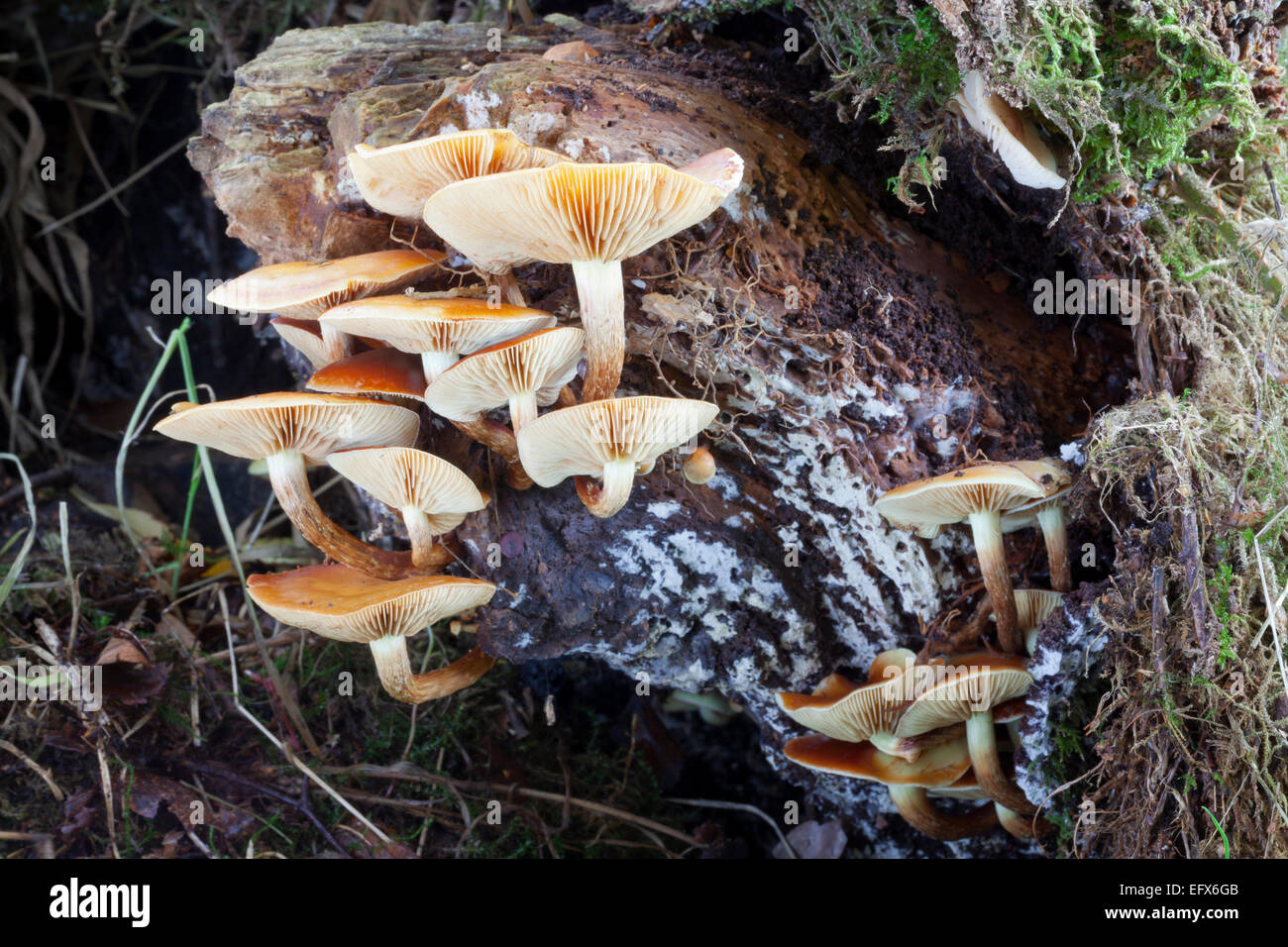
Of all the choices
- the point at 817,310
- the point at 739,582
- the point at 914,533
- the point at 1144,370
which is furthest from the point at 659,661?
the point at 1144,370

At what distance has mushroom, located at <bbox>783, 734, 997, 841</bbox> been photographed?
2.43 meters

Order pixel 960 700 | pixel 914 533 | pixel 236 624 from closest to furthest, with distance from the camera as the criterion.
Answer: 1. pixel 960 700
2. pixel 914 533
3. pixel 236 624

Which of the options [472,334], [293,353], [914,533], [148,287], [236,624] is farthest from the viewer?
[148,287]

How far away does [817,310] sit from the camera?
91.5 inches

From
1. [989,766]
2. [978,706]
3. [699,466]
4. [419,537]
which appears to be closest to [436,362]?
[419,537]

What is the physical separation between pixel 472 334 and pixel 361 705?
5.22 feet

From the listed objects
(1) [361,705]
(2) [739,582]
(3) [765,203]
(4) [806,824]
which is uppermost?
(3) [765,203]

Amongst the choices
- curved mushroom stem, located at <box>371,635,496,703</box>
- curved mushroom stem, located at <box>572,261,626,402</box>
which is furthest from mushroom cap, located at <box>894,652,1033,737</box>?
curved mushroom stem, located at <box>371,635,496,703</box>

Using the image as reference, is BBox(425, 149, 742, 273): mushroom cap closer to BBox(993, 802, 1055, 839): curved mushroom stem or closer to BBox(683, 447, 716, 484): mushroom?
BBox(683, 447, 716, 484): mushroom

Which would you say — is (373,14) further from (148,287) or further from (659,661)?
(659,661)

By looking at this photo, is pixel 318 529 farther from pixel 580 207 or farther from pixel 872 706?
pixel 872 706

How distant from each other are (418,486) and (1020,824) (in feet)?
5.75

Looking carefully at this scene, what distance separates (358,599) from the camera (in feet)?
6.92

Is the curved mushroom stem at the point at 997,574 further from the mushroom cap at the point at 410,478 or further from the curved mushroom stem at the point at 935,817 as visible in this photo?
the mushroom cap at the point at 410,478
